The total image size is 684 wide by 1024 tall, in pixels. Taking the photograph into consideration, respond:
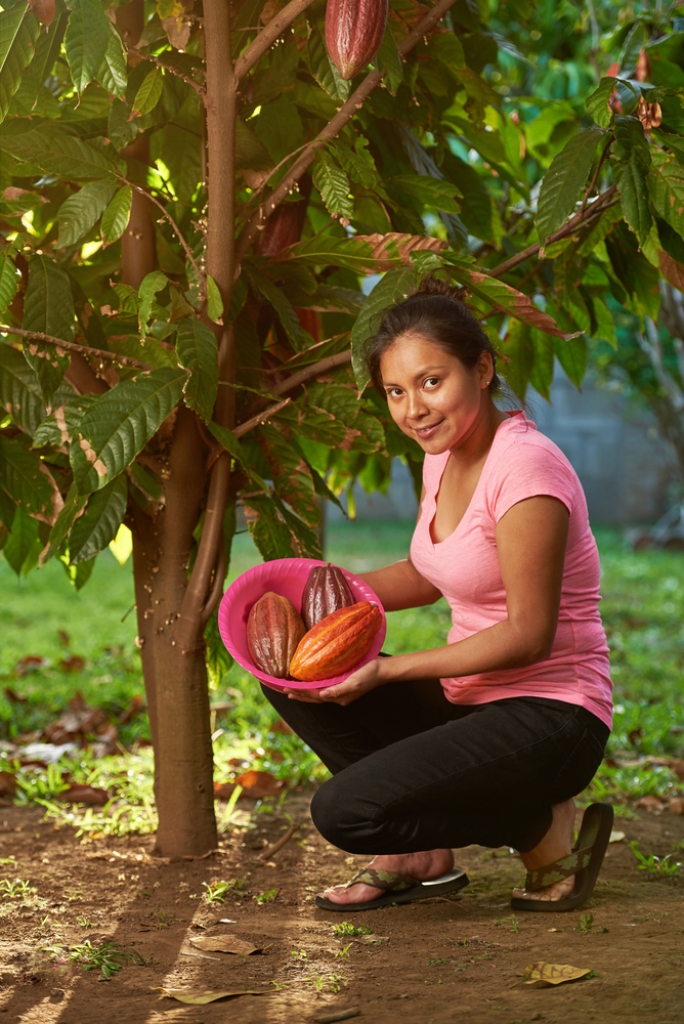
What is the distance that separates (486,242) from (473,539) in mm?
754

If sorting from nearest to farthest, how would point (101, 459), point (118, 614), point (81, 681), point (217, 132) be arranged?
1. point (101, 459)
2. point (217, 132)
3. point (81, 681)
4. point (118, 614)

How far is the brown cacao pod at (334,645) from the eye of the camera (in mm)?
1613

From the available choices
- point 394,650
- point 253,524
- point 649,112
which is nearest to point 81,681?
point 394,650

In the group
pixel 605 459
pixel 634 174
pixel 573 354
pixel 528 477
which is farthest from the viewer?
pixel 605 459

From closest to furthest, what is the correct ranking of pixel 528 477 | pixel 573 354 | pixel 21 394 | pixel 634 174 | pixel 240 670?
pixel 634 174 → pixel 528 477 → pixel 21 394 → pixel 573 354 → pixel 240 670

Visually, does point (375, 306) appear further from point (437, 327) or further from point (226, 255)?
point (226, 255)

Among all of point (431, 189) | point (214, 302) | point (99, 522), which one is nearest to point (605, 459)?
point (431, 189)

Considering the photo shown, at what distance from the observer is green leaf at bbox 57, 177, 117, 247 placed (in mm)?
1649

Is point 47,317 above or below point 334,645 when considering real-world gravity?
above

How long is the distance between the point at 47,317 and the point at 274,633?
0.62m

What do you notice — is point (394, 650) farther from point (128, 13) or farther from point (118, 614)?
point (128, 13)

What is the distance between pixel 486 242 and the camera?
6.99ft

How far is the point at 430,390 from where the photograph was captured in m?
1.63

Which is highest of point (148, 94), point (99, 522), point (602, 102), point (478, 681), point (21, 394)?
point (148, 94)
